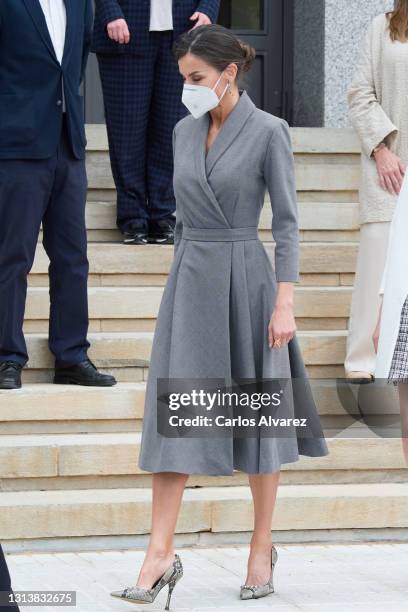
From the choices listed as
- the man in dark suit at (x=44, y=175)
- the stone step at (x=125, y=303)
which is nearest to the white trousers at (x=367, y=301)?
the stone step at (x=125, y=303)

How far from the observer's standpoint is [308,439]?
5062mm

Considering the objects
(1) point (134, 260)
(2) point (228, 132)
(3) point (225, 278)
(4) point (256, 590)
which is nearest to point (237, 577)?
(4) point (256, 590)

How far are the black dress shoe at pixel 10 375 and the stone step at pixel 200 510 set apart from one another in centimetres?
52

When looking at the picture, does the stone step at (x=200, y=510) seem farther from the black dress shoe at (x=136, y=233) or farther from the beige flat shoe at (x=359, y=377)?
the black dress shoe at (x=136, y=233)

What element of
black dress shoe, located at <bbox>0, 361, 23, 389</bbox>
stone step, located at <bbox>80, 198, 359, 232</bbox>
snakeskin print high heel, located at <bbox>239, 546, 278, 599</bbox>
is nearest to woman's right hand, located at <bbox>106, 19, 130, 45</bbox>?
stone step, located at <bbox>80, 198, 359, 232</bbox>

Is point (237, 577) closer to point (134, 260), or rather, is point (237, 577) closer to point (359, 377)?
point (359, 377)

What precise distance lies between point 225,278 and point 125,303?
201 centimetres

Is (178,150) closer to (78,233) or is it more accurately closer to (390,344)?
(390,344)

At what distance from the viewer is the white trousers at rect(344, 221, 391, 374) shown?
21.6 feet

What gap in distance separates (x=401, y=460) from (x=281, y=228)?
169cm

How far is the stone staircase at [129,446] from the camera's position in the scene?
18.9ft

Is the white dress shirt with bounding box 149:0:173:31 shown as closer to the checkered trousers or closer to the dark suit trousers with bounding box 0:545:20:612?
the checkered trousers

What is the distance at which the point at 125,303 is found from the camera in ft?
22.7

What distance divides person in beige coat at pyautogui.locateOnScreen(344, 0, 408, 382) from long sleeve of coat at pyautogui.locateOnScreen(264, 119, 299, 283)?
5.37ft
